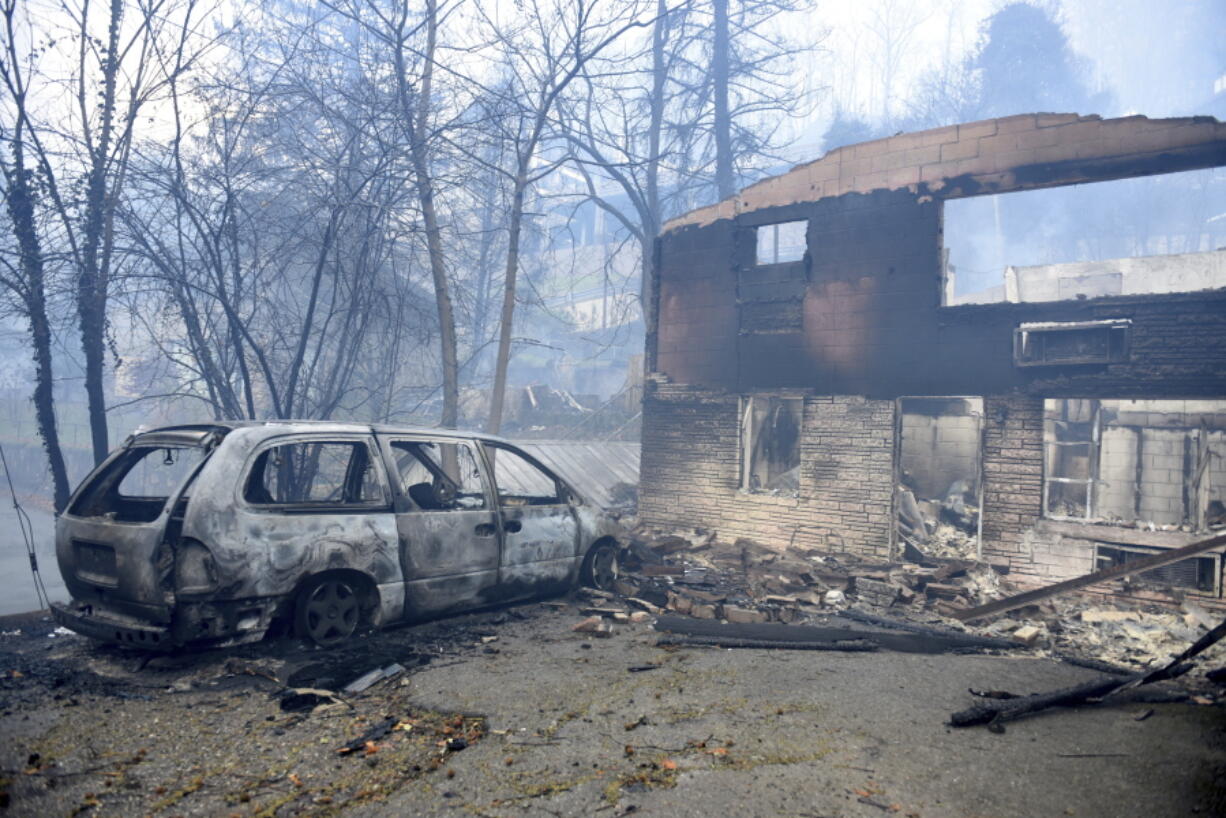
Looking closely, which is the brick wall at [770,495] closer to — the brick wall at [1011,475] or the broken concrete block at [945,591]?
the brick wall at [1011,475]

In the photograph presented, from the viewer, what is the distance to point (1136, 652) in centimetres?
666

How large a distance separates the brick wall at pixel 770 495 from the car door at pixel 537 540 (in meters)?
5.36

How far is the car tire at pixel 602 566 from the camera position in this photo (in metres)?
7.00

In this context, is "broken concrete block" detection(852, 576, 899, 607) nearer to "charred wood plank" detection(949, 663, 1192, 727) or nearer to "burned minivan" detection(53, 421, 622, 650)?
"burned minivan" detection(53, 421, 622, 650)

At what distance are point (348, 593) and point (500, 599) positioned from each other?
1417 millimetres

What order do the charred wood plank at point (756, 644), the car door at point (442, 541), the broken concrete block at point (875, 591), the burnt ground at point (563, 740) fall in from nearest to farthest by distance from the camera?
the burnt ground at point (563, 740) → the car door at point (442, 541) → the charred wood plank at point (756, 644) → the broken concrete block at point (875, 591)

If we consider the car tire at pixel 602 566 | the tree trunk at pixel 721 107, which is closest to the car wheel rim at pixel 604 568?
the car tire at pixel 602 566

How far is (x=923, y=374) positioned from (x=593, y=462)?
824 cm

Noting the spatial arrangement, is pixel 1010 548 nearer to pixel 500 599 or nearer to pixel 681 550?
pixel 681 550

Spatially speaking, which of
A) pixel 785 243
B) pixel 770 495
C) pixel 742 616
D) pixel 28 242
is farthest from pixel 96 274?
pixel 785 243

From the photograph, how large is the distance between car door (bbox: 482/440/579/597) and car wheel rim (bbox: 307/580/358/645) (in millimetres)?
1384

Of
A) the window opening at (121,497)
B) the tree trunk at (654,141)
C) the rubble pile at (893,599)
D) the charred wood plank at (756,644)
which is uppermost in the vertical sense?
the tree trunk at (654,141)

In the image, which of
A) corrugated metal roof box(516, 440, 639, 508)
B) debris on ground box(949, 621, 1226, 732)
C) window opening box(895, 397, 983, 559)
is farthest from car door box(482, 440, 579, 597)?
window opening box(895, 397, 983, 559)

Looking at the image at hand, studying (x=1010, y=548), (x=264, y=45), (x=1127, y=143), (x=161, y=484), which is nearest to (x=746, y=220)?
(x=1127, y=143)
